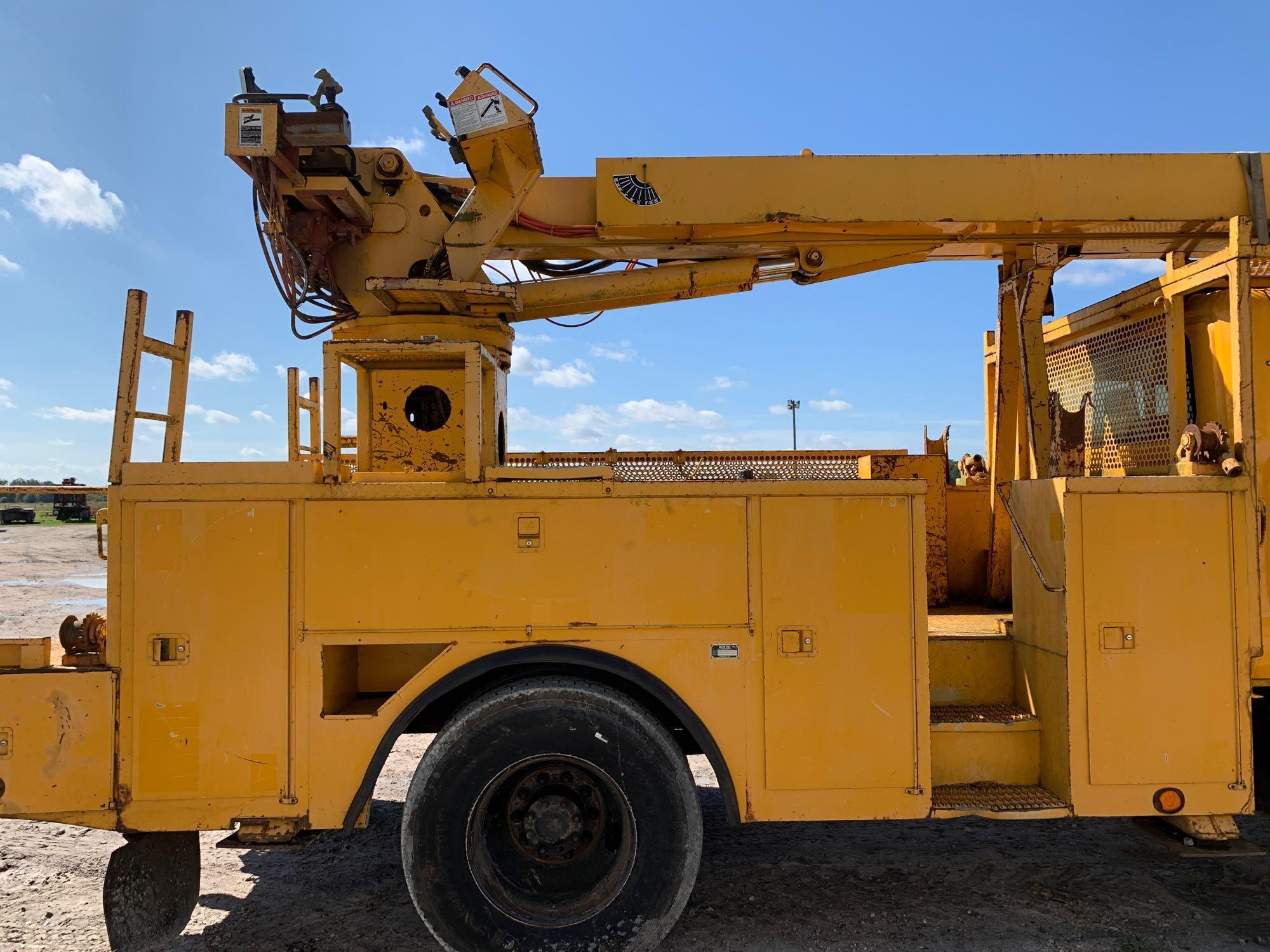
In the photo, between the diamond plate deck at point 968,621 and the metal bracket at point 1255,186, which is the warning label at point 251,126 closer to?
the diamond plate deck at point 968,621

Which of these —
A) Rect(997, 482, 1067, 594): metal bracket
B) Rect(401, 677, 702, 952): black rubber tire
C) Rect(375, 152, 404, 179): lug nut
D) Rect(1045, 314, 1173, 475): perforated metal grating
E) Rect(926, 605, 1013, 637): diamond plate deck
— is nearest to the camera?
Rect(401, 677, 702, 952): black rubber tire

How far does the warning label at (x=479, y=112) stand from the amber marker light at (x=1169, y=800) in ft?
13.6

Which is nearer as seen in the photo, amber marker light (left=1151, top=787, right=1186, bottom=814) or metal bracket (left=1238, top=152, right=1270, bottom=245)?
amber marker light (left=1151, top=787, right=1186, bottom=814)

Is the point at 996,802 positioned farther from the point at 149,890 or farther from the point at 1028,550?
the point at 149,890

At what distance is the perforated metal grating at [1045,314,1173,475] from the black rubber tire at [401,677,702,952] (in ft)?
9.20

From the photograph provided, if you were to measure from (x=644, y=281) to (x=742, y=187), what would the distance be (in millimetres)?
770

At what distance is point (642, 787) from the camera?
3.05 meters

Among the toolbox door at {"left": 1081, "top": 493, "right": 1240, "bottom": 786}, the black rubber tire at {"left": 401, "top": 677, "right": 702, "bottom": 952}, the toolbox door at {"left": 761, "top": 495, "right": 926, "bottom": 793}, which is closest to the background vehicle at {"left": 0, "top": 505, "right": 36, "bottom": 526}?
the black rubber tire at {"left": 401, "top": 677, "right": 702, "bottom": 952}

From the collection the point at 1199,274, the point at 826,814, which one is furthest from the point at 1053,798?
the point at 1199,274

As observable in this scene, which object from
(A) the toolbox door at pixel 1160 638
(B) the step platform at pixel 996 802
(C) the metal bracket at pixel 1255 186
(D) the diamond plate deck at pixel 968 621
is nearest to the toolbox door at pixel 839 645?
(B) the step platform at pixel 996 802

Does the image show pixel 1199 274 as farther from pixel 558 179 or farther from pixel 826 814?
pixel 558 179

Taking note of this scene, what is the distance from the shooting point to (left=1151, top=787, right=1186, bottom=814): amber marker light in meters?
3.19

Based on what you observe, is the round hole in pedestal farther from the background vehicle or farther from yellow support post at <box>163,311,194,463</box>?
the background vehicle

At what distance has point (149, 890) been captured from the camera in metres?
3.33
